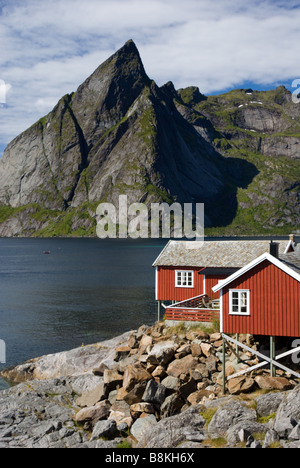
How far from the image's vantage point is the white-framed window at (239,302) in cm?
2638

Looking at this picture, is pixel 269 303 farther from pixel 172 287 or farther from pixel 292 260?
pixel 172 287

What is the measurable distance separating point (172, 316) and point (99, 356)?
735 cm

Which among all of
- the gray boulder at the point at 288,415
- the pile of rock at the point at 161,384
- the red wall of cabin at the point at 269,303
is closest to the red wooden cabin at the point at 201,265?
the pile of rock at the point at 161,384

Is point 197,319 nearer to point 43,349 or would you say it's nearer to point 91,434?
point 91,434

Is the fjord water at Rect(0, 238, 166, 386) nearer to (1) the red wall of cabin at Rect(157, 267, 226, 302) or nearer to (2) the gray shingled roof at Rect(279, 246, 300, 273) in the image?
(1) the red wall of cabin at Rect(157, 267, 226, 302)

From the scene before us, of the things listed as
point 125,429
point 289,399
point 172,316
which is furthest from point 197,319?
point 289,399

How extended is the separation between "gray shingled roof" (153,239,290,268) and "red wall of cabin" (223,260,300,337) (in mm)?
11865

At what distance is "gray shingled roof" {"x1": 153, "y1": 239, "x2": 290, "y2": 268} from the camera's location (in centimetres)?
3881

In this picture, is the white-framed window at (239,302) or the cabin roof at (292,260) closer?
the white-framed window at (239,302)

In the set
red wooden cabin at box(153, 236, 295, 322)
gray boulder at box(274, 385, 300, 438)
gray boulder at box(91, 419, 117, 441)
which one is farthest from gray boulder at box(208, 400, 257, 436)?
red wooden cabin at box(153, 236, 295, 322)

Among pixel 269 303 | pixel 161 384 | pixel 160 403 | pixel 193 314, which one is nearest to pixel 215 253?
pixel 193 314

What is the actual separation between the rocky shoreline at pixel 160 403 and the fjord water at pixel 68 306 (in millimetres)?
12477

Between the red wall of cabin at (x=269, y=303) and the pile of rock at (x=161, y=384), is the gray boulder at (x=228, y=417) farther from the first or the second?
the red wall of cabin at (x=269, y=303)
